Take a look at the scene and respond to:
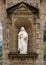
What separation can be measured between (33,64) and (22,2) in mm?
2063

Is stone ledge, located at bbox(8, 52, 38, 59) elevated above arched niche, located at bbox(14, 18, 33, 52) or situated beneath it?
situated beneath

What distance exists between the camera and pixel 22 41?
15281 mm

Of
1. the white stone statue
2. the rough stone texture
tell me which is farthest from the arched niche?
the white stone statue

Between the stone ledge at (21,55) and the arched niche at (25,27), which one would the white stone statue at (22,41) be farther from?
the arched niche at (25,27)

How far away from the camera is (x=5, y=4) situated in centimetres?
1584

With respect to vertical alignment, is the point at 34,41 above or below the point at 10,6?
below

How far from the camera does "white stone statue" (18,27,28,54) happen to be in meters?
15.3

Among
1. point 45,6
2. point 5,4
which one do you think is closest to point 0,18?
point 5,4

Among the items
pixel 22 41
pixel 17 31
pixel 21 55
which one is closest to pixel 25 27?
pixel 17 31

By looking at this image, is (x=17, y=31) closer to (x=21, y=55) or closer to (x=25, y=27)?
(x=25, y=27)

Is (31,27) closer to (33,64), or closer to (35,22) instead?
(35,22)

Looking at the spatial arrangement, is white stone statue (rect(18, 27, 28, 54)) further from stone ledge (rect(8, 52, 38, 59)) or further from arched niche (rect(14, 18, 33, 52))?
arched niche (rect(14, 18, 33, 52))

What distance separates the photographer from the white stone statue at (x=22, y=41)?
50.2 feet

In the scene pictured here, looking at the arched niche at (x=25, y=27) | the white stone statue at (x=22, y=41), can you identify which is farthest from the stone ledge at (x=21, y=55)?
the arched niche at (x=25, y=27)
